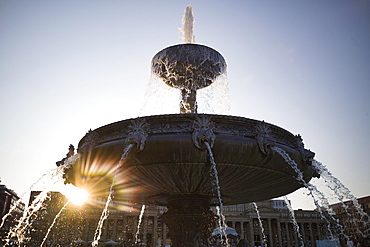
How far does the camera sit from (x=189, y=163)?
6.57 metres

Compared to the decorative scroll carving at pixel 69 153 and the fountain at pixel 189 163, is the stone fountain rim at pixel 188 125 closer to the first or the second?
the fountain at pixel 189 163

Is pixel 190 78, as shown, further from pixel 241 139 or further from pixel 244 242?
pixel 244 242

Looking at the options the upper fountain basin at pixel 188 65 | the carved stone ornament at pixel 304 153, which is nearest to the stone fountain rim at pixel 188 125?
the carved stone ornament at pixel 304 153

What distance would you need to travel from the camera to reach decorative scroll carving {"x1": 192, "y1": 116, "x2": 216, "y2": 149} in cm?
617

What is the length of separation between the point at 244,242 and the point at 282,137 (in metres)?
3.53

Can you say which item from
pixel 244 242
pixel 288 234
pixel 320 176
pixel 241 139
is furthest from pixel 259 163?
pixel 288 234

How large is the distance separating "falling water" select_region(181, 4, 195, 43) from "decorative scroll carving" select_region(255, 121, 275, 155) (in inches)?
279

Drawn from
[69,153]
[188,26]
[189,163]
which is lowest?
[189,163]

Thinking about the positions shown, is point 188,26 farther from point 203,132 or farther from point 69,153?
point 203,132

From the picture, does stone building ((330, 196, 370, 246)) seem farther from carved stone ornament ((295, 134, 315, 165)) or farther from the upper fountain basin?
the upper fountain basin

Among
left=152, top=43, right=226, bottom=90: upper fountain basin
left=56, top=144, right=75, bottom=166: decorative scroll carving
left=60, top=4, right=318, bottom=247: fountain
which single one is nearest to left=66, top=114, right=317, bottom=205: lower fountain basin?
left=60, top=4, right=318, bottom=247: fountain

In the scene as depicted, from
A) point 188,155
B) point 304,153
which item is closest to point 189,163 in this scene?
point 188,155

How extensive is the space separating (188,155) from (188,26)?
810 cm

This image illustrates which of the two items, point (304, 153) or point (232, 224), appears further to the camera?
point (232, 224)
